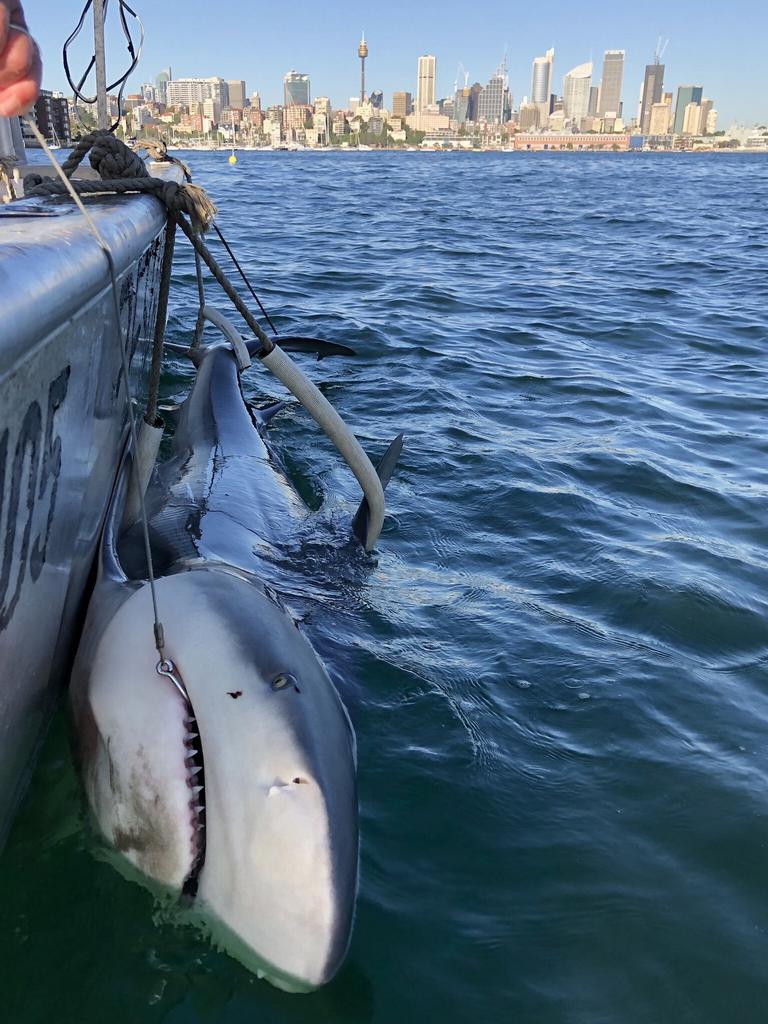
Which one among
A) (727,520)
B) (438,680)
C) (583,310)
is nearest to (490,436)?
(727,520)

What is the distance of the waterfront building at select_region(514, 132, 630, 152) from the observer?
518 ft

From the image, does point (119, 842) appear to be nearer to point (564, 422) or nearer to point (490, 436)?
point (490, 436)

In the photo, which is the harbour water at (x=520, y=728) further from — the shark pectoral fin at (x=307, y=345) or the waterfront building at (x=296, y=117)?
the waterfront building at (x=296, y=117)

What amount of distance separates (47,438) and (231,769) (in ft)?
3.27

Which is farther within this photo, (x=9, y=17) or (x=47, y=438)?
(x=47, y=438)

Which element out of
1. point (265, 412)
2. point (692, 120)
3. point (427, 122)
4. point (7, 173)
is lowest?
point (265, 412)

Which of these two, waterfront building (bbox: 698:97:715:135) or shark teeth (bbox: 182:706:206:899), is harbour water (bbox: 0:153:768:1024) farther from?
waterfront building (bbox: 698:97:715:135)

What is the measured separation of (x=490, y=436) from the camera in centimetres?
635

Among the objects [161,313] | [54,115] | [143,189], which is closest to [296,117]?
[54,115]

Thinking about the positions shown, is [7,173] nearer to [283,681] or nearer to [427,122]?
[283,681]

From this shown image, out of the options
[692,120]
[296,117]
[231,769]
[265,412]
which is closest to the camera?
[231,769]

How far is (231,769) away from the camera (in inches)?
78.5

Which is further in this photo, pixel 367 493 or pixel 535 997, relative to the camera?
pixel 367 493

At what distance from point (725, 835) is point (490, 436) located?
3938mm
